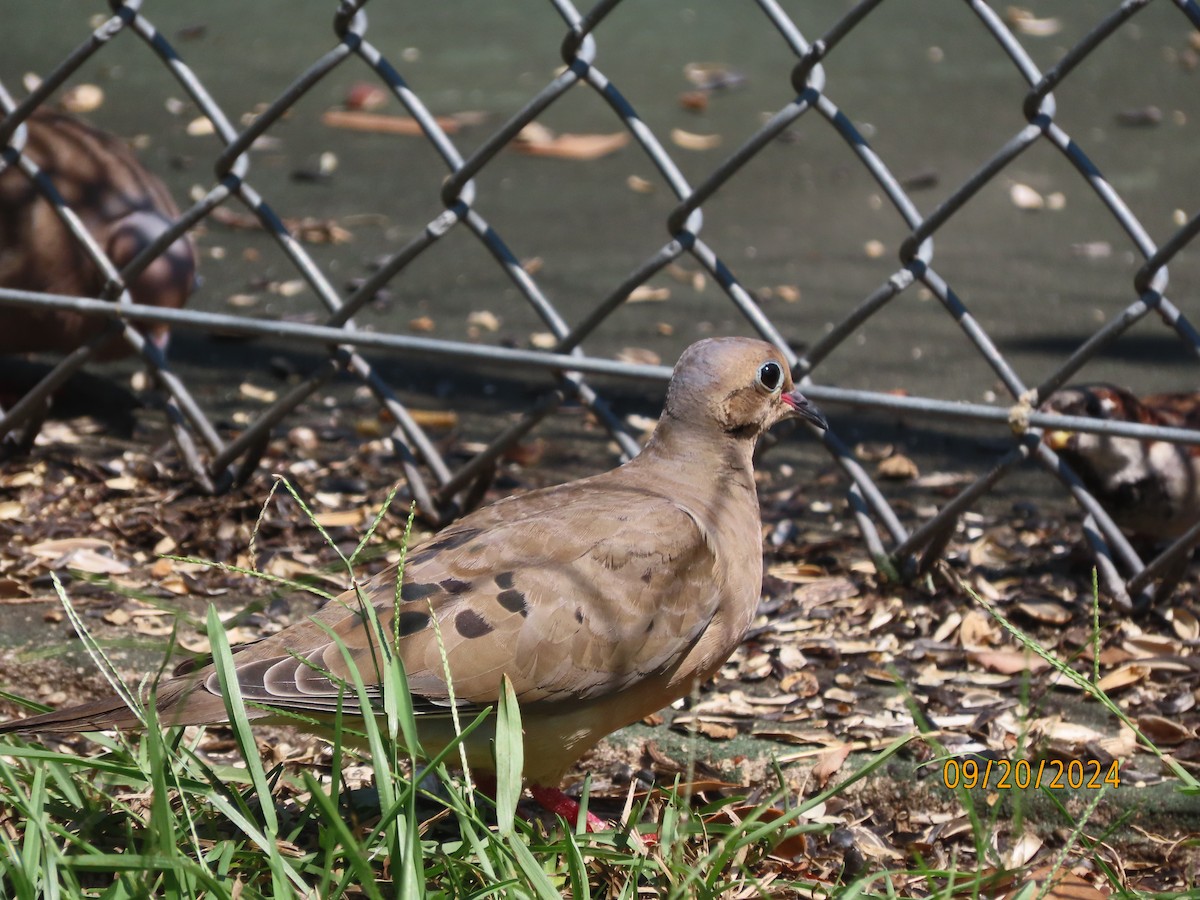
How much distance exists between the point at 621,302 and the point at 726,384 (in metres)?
0.73

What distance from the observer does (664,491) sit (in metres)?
2.63

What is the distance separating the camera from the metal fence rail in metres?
2.99

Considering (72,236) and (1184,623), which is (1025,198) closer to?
(1184,623)

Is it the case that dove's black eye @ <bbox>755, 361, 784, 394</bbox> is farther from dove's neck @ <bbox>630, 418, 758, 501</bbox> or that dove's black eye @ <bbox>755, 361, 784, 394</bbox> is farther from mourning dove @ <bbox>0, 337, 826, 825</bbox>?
mourning dove @ <bbox>0, 337, 826, 825</bbox>

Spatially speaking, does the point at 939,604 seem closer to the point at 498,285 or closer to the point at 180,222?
the point at 180,222

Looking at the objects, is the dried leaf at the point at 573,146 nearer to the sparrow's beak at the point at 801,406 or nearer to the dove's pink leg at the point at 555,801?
the sparrow's beak at the point at 801,406

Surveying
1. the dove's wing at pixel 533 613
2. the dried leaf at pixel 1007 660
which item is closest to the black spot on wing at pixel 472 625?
the dove's wing at pixel 533 613

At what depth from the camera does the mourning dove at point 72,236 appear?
386 cm

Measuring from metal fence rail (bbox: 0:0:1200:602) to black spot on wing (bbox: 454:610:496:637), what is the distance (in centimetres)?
110

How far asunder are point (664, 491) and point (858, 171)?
408cm

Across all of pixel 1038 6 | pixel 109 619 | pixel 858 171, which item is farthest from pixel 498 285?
pixel 1038 6

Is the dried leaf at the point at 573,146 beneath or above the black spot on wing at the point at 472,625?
above

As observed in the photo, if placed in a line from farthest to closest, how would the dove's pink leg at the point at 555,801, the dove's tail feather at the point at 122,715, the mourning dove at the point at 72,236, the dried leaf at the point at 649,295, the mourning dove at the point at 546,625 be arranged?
the dried leaf at the point at 649,295, the mourning dove at the point at 72,236, the dove's pink leg at the point at 555,801, the mourning dove at the point at 546,625, the dove's tail feather at the point at 122,715

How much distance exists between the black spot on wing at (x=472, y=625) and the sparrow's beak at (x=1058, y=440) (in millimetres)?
1933
